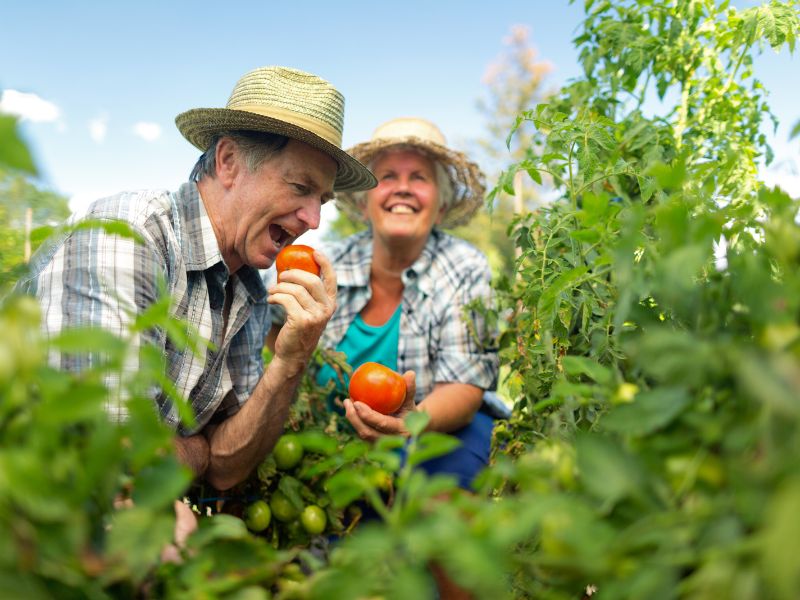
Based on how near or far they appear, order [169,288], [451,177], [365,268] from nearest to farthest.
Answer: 1. [169,288]
2. [365,268]
3. [451,177]

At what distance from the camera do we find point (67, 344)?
0.49 meters

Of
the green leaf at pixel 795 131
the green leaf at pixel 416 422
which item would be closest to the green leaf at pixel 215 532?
the green leaf at pixel 416 422

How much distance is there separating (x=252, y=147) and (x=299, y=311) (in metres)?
0.54

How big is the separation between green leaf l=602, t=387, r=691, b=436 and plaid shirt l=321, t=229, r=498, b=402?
6.71 feet

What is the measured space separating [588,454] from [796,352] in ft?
0.55

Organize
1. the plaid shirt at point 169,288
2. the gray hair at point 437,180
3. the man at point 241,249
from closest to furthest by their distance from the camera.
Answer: the plaid shirt at point 169,288 → the man at point 241,249 → the gray hair at point 437,180

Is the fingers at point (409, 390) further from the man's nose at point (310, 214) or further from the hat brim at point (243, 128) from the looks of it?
the hat brim at point (243, 128)

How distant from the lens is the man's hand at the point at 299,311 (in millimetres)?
1825

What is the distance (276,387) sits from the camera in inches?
75.9

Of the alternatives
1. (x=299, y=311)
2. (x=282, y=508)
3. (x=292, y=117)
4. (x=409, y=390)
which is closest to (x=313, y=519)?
(x=282, y=508)

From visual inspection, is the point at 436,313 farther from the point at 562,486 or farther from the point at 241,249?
the point at 562,486

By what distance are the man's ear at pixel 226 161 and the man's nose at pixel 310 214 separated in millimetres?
219

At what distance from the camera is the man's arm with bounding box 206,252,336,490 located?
184 centimetres

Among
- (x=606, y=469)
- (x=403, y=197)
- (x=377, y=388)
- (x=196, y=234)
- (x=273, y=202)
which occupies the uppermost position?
(x=403, y=197)
